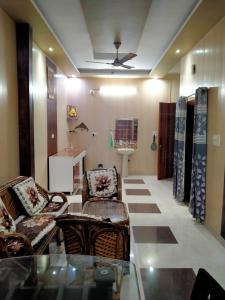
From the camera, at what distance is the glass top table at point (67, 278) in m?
1.80

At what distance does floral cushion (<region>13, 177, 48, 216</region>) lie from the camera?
119 inches

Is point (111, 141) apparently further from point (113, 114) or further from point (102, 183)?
point (102, 183)

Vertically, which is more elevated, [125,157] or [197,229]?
[125,157]

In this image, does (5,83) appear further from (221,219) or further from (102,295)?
(221,219)

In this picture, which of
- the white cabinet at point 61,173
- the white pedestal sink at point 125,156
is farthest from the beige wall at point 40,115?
the white pedestal sink at point 125,156

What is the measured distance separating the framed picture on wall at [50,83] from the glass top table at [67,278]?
390 centimetres

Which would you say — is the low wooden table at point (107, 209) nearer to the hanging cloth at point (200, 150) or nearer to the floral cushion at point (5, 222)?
the floral cushion at point (5, 222)

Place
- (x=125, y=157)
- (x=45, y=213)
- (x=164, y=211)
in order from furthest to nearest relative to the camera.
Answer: (x=125, y=157) → (x=164, y=211) → (x=45, y=213)

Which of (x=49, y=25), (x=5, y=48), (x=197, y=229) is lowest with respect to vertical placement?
(x=197, y=229)

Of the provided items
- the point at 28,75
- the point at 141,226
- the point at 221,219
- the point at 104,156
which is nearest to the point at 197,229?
the point at 221,219

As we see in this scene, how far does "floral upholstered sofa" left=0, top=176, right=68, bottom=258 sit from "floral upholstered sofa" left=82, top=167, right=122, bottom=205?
0.55m

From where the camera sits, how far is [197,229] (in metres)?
3.71

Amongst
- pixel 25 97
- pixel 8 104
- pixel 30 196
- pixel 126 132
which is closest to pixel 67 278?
pixel 30 196

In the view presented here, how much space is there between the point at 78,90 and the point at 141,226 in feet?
15.6
